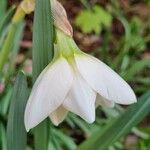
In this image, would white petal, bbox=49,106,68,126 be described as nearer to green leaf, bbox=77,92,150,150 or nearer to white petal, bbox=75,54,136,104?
white petal, bbox=75,54,136,104

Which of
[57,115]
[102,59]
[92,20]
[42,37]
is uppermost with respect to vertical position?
[42,37]

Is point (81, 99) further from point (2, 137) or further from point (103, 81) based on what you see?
point (2, 137)

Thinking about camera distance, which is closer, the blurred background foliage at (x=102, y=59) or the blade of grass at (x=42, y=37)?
the blade of grass at (x=42, y=37)

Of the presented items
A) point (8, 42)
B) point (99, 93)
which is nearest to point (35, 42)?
point (99, 93)

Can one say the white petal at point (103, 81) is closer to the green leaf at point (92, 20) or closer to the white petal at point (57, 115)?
the white petal at point (57, 115)

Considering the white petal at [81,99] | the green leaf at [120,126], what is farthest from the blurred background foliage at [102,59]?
the white petal at [81,99]

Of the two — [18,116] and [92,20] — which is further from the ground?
[18,116]

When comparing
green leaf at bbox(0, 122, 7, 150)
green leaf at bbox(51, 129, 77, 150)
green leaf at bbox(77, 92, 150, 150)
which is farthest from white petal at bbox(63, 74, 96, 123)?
green leaf at bbox(51, 129, 77, 150)

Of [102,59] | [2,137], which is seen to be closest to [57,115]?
[2,137]
